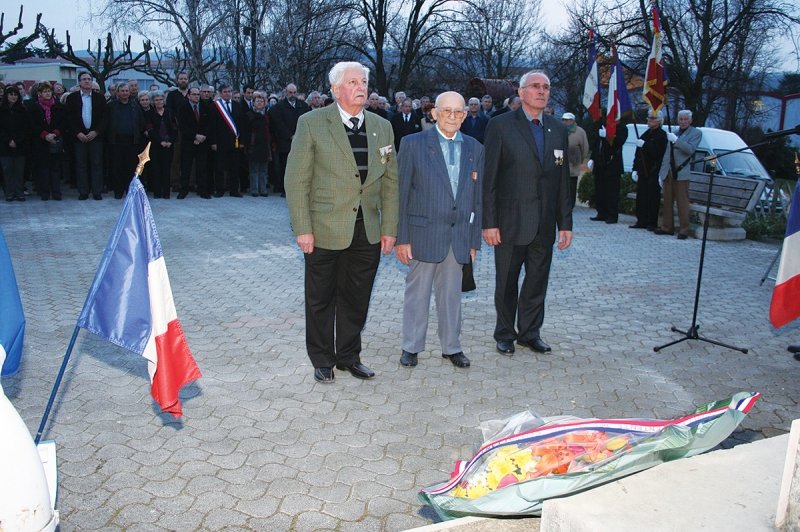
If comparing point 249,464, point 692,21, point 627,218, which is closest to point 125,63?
point 692,21

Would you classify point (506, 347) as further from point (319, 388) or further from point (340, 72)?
point (340, 72)

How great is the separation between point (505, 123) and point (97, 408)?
371 centimetres

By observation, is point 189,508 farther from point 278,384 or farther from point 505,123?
point 505,123

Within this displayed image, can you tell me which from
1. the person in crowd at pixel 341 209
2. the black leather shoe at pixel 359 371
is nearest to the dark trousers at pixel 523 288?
the person in crowd at pixel 341 209

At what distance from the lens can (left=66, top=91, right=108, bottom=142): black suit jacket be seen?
1374cm

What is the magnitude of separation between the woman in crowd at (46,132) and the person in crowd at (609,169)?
10.5 meters

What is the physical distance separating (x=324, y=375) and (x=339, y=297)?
0.59m

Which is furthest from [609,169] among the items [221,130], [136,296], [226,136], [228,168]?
[136,296]

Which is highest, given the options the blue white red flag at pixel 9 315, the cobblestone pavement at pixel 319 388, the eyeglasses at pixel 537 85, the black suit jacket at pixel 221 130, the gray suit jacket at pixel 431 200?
the eyeglasses at pixel 537 85

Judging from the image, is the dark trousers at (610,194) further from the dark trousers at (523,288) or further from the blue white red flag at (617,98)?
the dark trousers at (523,288)

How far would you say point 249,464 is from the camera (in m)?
3.99

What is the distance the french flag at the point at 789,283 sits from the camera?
18.3 ft

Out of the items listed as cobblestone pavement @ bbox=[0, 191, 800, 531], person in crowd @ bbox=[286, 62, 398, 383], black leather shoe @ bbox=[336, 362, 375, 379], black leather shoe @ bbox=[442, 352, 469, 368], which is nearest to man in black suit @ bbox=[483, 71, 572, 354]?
black leather shoe @ bbox=[442, 352, 469, 368]

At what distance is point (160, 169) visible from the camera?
48.6ft
